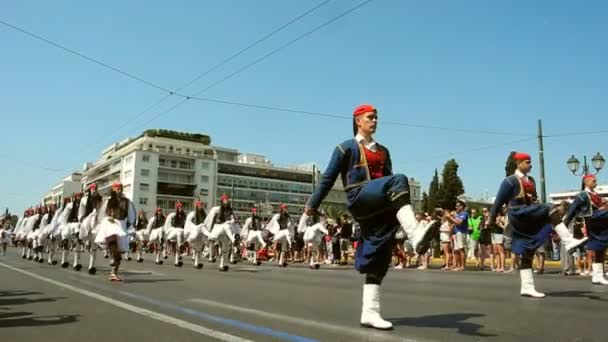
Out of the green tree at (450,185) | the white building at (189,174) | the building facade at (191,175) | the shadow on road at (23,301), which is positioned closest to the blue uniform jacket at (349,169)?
the shadow on road at (23,301)

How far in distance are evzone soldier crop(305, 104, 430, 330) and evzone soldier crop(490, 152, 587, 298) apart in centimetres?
344

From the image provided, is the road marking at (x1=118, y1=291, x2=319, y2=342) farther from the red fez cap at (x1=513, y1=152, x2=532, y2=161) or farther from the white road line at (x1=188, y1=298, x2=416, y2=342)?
the red fez cap at (x1=513, y1=152, x2=532, y2=161)

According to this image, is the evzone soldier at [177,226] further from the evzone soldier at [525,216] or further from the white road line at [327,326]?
the evzone soldier at [525,216]

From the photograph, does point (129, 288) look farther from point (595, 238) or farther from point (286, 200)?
point (286, 200)

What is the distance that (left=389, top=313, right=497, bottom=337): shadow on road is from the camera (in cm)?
499

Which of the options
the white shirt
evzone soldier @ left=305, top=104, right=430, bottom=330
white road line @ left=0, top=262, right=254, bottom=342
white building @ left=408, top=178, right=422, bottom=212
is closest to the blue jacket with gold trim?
evzone soldier @ left=305, top=104, right=430, bottom=330

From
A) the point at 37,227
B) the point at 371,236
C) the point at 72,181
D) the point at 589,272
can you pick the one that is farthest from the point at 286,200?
the point at 371,236

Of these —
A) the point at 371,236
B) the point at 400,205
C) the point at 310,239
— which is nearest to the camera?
the point at 400,205

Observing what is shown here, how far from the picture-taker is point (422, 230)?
4.74 meters

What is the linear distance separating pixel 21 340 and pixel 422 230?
364 cm

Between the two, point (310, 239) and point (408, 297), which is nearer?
point (408, 297)

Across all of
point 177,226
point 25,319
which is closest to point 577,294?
point 25,319

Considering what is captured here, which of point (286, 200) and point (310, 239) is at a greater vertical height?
point (286, 200)

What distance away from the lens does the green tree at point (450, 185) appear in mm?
90475
